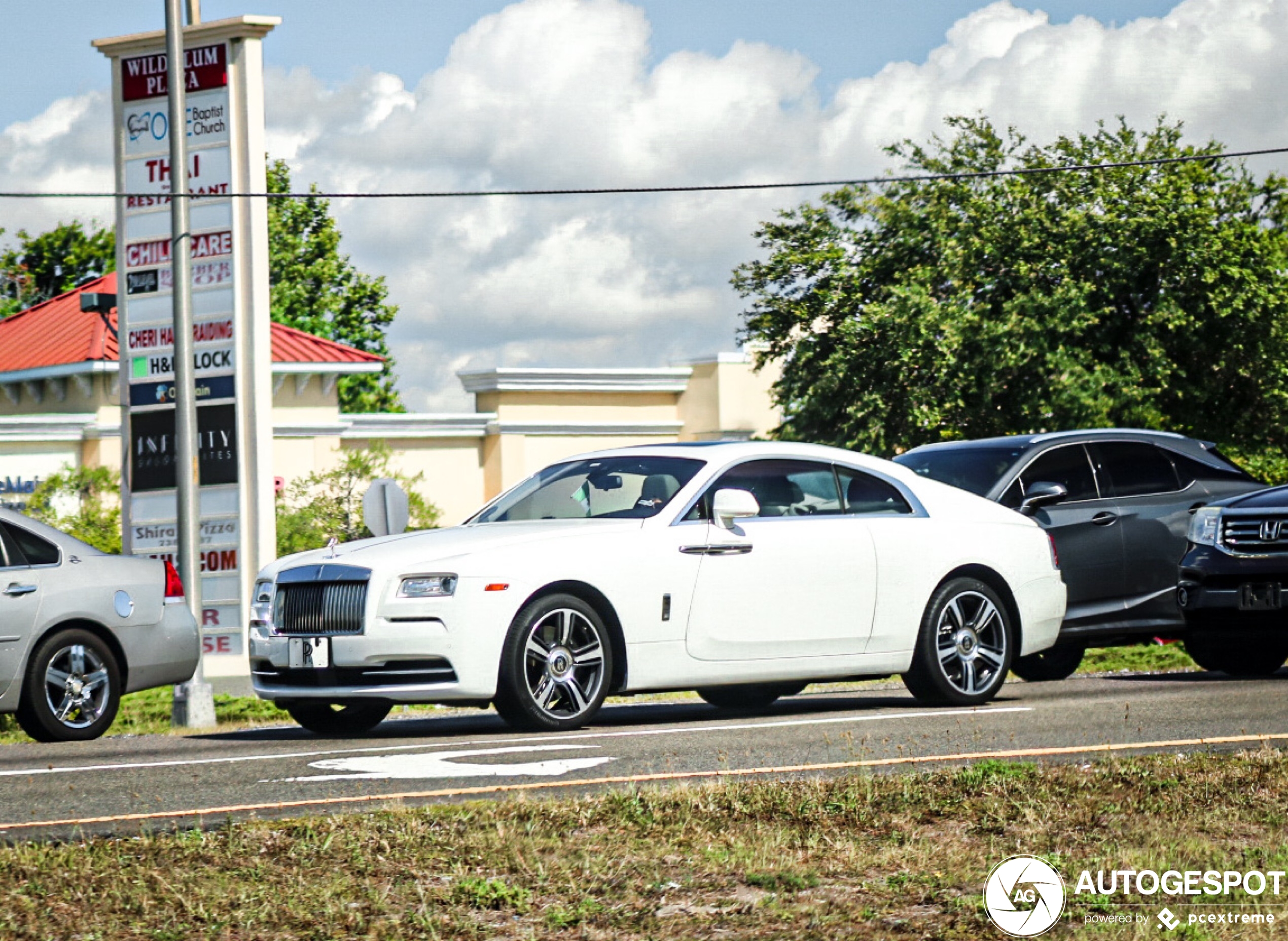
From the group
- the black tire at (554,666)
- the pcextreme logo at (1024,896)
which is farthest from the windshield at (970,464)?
the pcextreme logo at (1024,896)

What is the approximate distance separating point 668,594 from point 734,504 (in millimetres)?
619

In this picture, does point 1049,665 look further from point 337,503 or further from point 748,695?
point 337,503

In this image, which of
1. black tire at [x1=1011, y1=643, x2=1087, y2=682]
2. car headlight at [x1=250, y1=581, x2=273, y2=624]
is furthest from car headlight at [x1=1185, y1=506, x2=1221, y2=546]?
car headlight at [x1=250, y1=581, x2=273, y2=624]

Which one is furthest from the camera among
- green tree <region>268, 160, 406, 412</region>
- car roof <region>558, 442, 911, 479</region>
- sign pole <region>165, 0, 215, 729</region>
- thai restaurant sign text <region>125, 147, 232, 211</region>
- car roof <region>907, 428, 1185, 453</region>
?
green tree <region>268, 160, 406, 412</region>

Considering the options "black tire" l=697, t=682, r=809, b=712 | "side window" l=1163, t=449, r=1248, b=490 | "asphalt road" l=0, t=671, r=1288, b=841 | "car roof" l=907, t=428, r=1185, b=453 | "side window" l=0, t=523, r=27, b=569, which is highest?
"car roof" l=907, t=428, r=1185, b=453

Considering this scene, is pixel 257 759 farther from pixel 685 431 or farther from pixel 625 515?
pixel 685 431

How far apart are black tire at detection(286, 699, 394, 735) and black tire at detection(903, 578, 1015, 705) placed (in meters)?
3.20

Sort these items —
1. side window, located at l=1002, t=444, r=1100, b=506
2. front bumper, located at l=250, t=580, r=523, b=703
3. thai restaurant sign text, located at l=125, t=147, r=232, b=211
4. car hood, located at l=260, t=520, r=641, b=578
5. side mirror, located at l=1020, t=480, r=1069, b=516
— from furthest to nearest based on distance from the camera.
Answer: thai restaurant sign text, located at l=125, t=147, r=232, b=211
side window, located at l=1002, t=444, r=1100, b=506
side mirror, located at l=1020, t=480, r=1069, b=516
car hood, located at l=260, t=520, r=641, b=578
front bumper, located at l=250, t=580, r=523, b=703

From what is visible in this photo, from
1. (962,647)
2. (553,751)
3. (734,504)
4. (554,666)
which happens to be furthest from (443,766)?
(962,647)

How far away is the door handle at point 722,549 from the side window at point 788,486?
1.33 feet

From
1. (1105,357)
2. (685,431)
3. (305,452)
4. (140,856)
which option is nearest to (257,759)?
(140,856)

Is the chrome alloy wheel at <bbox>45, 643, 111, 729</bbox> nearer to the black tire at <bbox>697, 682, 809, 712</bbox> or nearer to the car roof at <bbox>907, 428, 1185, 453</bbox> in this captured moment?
the black tire at <bbox>697, 682, 809, 712</bbox>

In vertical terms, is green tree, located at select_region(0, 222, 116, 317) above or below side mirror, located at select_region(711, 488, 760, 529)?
above

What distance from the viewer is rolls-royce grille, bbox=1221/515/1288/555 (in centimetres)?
1302
